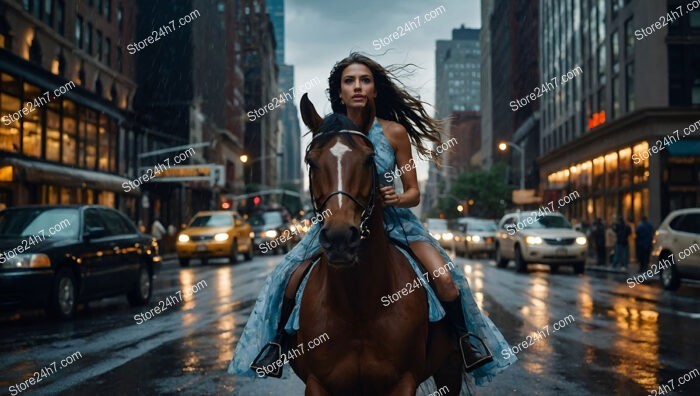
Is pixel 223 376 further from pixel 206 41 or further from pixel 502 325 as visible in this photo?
pixel 206 41

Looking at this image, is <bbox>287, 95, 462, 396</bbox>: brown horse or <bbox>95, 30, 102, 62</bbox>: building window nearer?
<bbox>287, 95, 462, 396</bbox>: brown horse

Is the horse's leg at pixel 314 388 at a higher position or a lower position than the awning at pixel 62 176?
lower

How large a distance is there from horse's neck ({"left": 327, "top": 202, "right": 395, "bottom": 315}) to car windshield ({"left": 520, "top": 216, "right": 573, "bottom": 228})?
2178cm

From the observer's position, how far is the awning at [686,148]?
35.4 metres

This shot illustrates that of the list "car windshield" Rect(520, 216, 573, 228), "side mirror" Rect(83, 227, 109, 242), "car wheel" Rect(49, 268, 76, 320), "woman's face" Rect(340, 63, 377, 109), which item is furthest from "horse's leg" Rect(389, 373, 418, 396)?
"car windshield" Rect(520, 216, 573, 228)

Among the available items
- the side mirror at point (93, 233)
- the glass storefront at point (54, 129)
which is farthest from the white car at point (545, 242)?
the glass storefront at point (54, 129)

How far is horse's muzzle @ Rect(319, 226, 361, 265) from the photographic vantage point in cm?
297

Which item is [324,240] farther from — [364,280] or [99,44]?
[99,44]

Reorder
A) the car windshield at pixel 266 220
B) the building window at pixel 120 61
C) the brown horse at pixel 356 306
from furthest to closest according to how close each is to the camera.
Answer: the building window at pixel 120 61, the car windshield at pixel 266 220, the brown horse at pixel 356 306

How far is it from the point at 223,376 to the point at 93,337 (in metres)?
3.42

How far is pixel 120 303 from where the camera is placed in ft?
49.2

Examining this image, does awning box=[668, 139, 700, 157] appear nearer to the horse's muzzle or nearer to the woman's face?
the woman's face

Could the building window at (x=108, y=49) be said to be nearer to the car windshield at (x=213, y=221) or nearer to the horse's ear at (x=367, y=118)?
the car windshield at (x=213, y=221)

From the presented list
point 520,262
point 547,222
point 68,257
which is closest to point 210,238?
point 520,262
